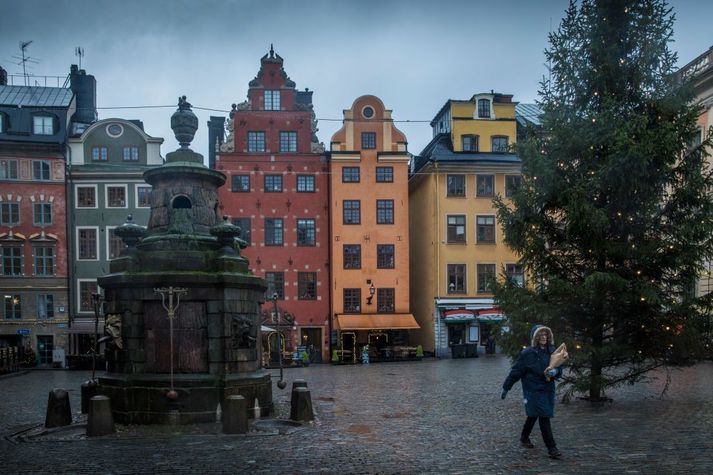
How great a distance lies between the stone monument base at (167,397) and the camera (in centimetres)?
1453

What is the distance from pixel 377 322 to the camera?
4369 cm

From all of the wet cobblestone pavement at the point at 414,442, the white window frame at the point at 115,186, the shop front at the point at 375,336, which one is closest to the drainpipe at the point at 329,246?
the shop front at the point at 375,336

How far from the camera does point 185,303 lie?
15.0m

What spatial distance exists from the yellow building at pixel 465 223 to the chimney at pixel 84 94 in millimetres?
21494

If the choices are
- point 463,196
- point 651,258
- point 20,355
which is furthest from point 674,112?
point 20,355

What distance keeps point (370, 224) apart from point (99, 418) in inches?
1273

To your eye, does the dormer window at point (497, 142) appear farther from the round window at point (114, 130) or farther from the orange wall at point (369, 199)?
the round window at point (114, 130)

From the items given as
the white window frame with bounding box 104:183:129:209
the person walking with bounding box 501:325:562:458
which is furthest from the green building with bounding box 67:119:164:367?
the person walking with bounding box 501:325:562:458

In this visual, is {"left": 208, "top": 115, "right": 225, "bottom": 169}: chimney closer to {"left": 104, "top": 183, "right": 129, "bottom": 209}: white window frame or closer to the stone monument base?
{"left": 104, "top": 183, "right": 129, "bottom": 209}: white window frame

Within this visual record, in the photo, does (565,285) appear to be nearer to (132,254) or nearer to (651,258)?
(651,258)

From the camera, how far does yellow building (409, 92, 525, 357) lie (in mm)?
44844

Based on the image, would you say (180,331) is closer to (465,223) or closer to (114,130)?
(465,223)

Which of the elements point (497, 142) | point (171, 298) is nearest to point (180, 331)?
point (171, 298)

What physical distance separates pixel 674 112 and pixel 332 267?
28.6m
